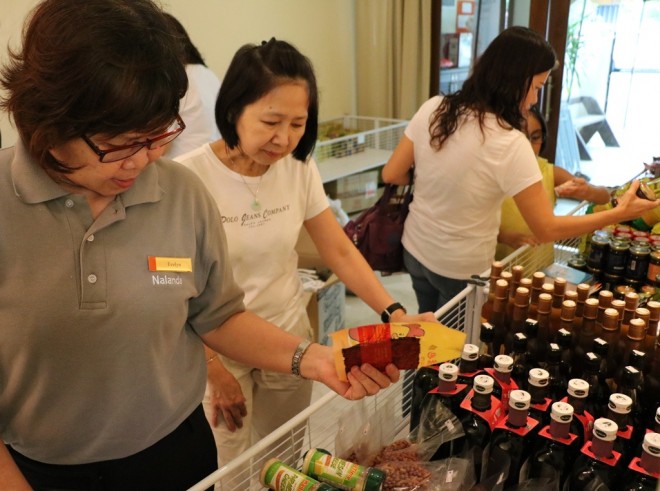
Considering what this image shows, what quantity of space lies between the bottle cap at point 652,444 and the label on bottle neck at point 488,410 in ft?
0.76

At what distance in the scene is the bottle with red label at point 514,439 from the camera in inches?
38.8

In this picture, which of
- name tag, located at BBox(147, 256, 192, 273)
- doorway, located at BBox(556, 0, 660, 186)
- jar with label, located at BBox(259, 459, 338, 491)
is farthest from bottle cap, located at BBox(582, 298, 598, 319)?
doorway, located at BBox(556, 0, 660, 186)

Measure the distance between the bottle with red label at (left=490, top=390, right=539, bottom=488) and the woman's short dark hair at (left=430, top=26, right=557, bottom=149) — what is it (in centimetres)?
106

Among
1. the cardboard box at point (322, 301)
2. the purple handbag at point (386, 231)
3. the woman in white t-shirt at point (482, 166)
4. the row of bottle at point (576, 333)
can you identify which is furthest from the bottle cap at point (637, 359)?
the cardboard box at point (322, 301)

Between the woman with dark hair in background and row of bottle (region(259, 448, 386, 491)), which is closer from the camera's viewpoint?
row of bottle (region(259, 448, 386, 491))

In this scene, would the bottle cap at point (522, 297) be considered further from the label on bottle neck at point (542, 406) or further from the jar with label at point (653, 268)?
the jar with label at point (653, 268)

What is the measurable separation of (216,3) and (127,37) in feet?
11.3

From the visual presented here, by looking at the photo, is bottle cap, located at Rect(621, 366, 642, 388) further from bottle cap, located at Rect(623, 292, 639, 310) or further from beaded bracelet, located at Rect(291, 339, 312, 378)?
beaded bracelet, located at Rect(291, 339, 312, 378)

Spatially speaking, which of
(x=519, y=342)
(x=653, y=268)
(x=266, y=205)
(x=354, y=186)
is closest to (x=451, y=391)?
(x=519, y=342)

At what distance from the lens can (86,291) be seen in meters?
0.89

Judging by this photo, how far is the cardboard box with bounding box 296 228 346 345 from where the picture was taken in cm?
279

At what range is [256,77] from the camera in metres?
1.38

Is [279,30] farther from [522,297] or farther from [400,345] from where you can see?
Answer: [400,345]

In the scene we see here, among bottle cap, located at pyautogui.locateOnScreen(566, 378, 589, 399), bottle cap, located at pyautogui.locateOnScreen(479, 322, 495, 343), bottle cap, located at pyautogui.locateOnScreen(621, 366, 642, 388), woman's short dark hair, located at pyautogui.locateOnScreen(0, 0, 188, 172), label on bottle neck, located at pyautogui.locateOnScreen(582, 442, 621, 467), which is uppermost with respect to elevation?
woman's short dark hair, located at pyautogui.locateOnScreen(0, 0, 188, 172)
